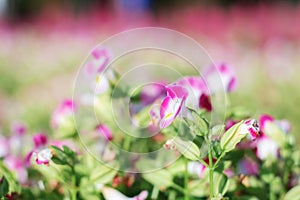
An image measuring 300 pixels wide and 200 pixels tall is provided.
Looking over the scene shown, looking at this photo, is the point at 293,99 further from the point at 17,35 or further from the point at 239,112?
the point at 17,35

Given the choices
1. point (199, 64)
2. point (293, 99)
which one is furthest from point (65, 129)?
point (293, 99)

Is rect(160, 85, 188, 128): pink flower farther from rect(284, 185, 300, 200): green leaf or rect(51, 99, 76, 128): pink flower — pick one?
rect(51, 99, 76, 128): pink flower

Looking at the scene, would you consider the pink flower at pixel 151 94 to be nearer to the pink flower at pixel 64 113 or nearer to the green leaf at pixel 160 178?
the pink flower at pixel 64 113

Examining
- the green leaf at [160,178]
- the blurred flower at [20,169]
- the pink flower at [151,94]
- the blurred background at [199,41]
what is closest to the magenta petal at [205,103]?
the green leaf at [160,178]

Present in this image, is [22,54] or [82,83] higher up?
[82,83]

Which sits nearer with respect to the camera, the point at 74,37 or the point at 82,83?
the point at 82,83

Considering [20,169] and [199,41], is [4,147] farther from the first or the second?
[199,41]
